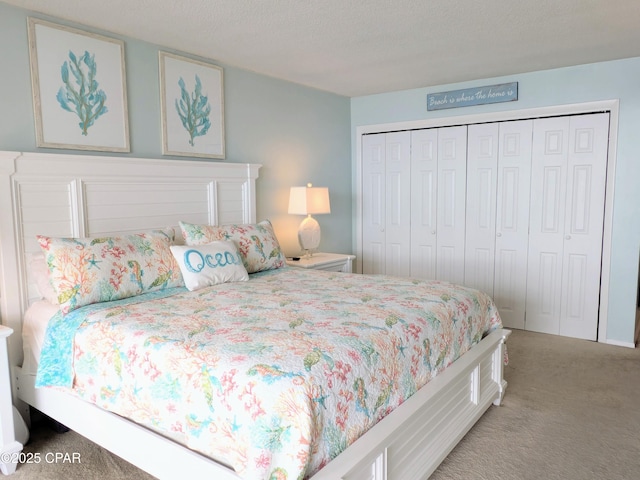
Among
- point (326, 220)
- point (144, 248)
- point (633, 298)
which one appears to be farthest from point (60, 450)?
point (633, 298)

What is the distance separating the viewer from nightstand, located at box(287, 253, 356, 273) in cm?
386

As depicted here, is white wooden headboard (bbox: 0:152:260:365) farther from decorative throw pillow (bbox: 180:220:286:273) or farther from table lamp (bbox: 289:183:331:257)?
table lamp (bbox: 289:183:331:257)

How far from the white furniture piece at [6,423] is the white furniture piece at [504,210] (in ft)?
11.6

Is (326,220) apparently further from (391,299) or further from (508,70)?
(391,299)

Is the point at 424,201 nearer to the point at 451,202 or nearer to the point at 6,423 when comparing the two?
the point at 451,202

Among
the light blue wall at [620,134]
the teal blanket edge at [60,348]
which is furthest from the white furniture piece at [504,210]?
the teal blanket edge at [60,348]

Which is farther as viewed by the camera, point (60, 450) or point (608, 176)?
point (608, 176)

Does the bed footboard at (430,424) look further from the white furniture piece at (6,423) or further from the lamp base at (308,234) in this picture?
the lamp base at (308,234)

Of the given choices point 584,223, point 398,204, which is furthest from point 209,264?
point 584,223

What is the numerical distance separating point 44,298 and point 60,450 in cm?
78

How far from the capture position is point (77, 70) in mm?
2750

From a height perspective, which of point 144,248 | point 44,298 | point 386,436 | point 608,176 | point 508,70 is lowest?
point 386,436

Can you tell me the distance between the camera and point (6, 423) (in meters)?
2.16

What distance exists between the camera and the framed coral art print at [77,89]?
103 inches
